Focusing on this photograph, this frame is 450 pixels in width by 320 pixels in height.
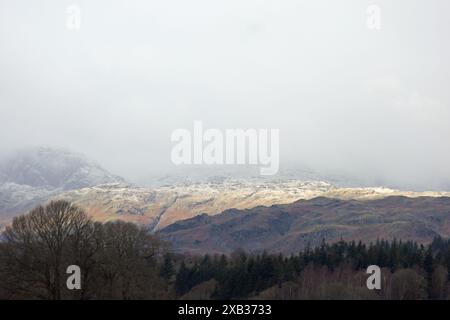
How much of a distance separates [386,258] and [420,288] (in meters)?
23.3

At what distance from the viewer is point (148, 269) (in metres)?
108

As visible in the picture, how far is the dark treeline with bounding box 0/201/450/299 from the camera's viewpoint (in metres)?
86.0

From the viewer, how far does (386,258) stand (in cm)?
15800

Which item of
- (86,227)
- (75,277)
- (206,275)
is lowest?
(206,275)

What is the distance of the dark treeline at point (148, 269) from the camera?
86000mm
